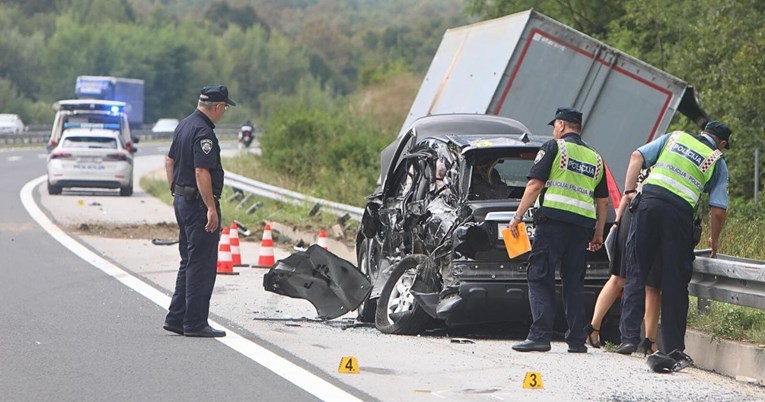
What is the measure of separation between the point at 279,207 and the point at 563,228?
14854 millimetres

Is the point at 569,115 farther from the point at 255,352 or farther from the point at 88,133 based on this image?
the point at 88,133

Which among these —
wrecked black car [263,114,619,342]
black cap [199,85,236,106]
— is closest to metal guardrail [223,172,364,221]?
wrecked black car [263,114,619,342]

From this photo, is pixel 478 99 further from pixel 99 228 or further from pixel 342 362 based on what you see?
pixel 342 362

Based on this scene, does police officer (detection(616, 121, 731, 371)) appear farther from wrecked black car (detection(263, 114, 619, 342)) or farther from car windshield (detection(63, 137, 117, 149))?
car windshield (detection(63, 137, 117, 149))

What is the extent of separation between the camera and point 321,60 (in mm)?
148625

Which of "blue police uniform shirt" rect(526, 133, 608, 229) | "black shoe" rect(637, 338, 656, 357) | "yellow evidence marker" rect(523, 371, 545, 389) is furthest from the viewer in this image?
"blue police uniform shirt" rect(526, 133, 608, 229)

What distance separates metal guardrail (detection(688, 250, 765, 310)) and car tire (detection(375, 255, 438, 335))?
77.8 inches

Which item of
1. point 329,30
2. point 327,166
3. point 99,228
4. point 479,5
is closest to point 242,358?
point 99,228

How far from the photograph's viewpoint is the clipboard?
10438mm

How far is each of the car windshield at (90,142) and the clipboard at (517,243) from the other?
2222 centimetres

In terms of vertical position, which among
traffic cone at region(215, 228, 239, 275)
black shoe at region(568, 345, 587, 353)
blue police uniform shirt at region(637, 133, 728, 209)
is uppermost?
blue police uniform shirt at region(637, 133, 728, 209)

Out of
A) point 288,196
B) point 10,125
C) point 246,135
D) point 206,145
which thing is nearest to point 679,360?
point 206,145

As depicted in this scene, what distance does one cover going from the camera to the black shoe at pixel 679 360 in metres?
9.50

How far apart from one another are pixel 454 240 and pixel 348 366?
75.3 inches
